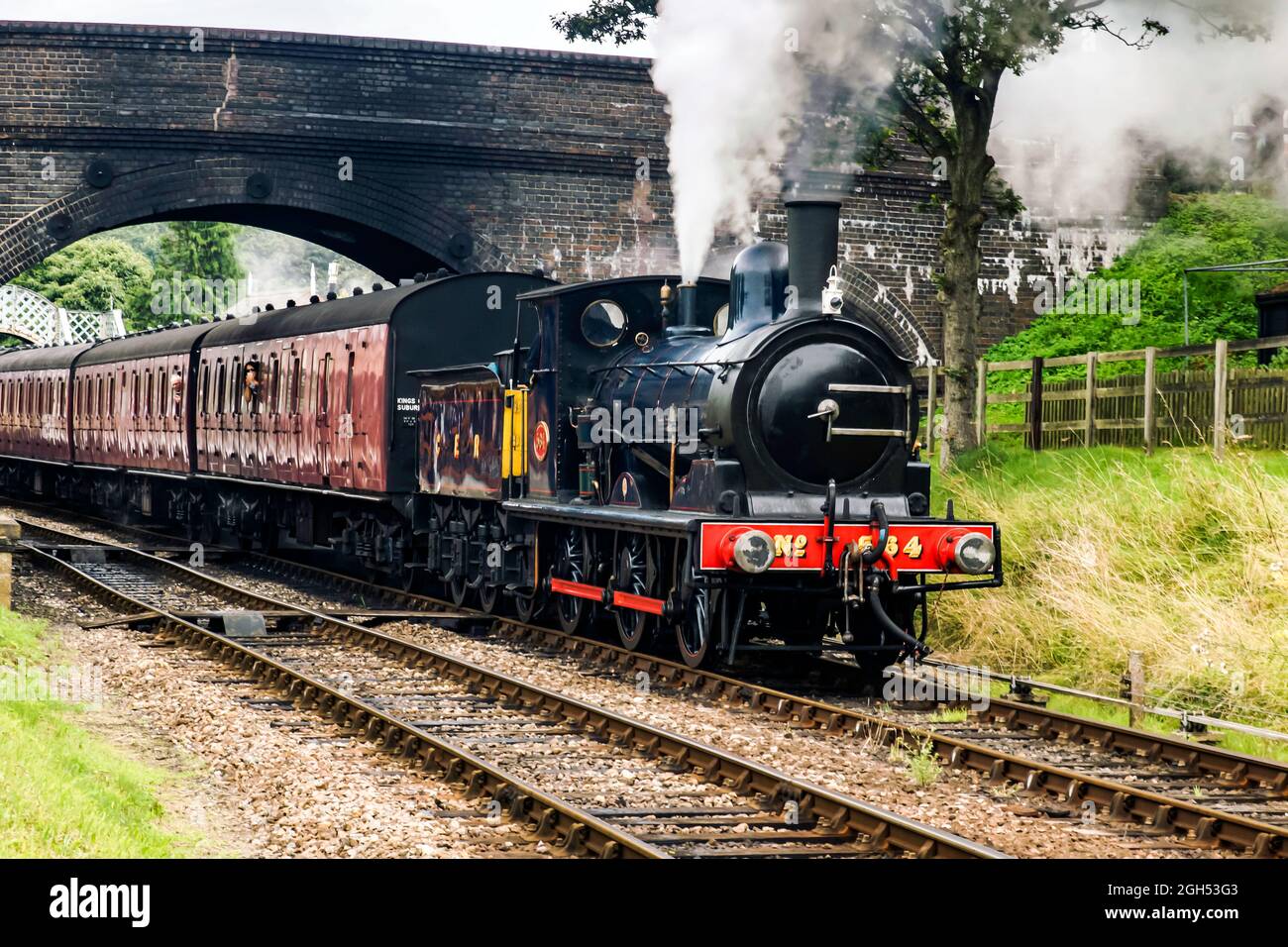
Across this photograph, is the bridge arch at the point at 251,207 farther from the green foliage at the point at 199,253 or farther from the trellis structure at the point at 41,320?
the green foliage at the point at 199,253

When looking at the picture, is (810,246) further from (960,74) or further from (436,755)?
(960,74)

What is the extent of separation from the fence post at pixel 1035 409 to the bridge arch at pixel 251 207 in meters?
11.3

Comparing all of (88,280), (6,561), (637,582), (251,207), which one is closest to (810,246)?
(637,582)

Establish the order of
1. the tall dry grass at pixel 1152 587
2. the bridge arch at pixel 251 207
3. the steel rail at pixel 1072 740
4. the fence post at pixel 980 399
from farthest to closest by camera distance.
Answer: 1. the bridge arch at pixel 251 207
2. the fence post at pixel 980 399
3. the tall dry grass at pixel 1152 587
4. the steel rail at pixel 1072 740

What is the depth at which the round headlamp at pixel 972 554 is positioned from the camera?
1041cm

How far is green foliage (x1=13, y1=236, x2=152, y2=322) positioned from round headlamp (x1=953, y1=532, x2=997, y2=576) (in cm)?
6065

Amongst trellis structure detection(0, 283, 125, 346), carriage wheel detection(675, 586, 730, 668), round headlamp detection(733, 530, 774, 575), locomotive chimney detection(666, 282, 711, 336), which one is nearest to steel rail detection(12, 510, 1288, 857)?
carriage wheel detection(675, 586, 730, 668)

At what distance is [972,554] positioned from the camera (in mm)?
10430

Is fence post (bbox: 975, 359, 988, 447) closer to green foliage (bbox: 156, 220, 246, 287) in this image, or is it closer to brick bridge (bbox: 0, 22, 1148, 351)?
brick bridge (bbox: 0, 22, 1148, 351)

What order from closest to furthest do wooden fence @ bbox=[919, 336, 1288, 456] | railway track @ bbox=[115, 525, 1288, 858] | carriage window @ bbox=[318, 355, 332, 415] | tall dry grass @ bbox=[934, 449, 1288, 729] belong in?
railway track @ bbox=[115, 525, 1288, 858] → tall dry grass @ bbox=[934, 449, 1288, 729] → wooden fence @ bbox=[919, 336, 1288, 456] → carriage window @ bbox=[318, 355, 332, 415]

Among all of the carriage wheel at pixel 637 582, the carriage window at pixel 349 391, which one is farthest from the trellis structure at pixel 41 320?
the carriage wheel at pixel 637 582

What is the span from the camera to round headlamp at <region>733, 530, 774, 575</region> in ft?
32.2
